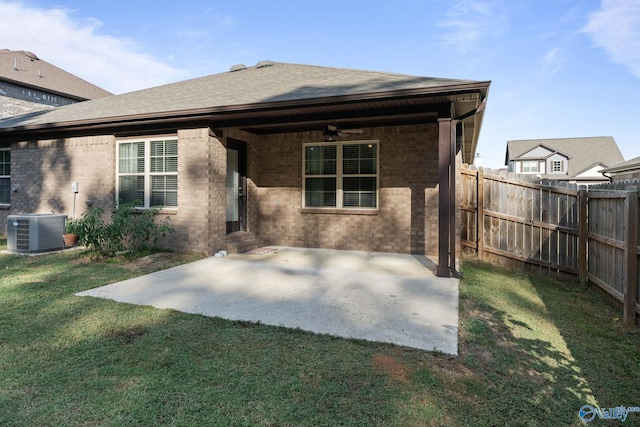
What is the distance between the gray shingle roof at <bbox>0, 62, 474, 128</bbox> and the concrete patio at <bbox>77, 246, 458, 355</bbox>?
3004 mm

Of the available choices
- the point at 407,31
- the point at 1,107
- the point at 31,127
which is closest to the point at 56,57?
the point at 1,107

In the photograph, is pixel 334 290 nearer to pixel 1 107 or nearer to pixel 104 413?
pixel 104 413

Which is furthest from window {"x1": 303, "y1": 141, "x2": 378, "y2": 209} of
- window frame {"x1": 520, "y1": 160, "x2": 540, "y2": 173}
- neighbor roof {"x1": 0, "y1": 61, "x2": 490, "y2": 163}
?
window frame {"x1": 520, "y1": 160, "x2": 540, "y2": 173}

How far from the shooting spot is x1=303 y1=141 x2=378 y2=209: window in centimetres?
852

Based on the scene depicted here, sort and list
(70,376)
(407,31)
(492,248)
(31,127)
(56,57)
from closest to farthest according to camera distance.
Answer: (70,376) → (492,248) → (31,127) → (407,31) → (56,57)

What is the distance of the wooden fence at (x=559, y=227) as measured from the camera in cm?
423

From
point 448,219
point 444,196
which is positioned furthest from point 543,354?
point 444,196

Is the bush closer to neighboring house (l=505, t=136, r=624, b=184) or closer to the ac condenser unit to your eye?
the ac condenser unit

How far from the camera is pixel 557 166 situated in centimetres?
3944

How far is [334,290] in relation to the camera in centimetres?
523

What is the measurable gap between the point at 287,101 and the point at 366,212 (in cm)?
319

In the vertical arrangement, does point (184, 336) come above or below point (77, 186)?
below

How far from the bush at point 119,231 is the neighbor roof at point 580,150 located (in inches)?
1638

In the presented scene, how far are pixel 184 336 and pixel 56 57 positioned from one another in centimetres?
2764
